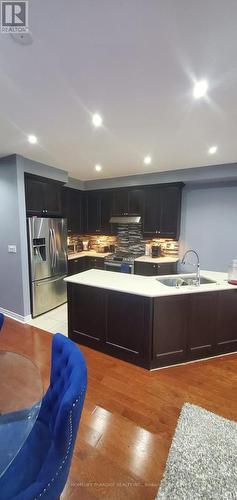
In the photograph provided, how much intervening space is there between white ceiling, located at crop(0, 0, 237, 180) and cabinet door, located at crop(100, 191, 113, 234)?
2.15m

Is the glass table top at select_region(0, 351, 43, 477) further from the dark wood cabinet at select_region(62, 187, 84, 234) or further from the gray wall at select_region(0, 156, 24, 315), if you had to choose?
the dark wood cabinet at select_region(62, 187, 84, 234)

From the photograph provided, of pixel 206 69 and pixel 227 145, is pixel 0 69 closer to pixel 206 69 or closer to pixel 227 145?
pixel 206 69

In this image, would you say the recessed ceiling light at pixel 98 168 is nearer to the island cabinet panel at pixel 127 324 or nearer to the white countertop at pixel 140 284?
the white countertop at pixel 140 284

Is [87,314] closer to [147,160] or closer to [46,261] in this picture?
[46,261]

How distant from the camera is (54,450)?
3.13 ft

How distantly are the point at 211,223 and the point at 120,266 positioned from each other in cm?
203

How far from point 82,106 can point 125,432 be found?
2702 millimetres

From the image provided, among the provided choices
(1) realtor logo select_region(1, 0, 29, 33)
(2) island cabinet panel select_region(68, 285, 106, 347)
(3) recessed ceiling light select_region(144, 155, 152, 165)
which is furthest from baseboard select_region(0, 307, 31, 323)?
(1) realtor logo select_region(1, 0, 29, 33)

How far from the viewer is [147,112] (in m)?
1.99

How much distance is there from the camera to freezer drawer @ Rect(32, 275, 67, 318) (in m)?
3.62

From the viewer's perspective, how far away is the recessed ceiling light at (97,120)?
81.1 inches

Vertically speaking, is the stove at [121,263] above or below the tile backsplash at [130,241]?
below

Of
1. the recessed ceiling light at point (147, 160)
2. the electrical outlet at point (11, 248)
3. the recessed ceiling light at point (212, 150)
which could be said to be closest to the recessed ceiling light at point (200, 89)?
the recessed ceiling light at point (212, 150)

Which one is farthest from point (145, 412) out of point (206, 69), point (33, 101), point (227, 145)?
point (227, 145)
